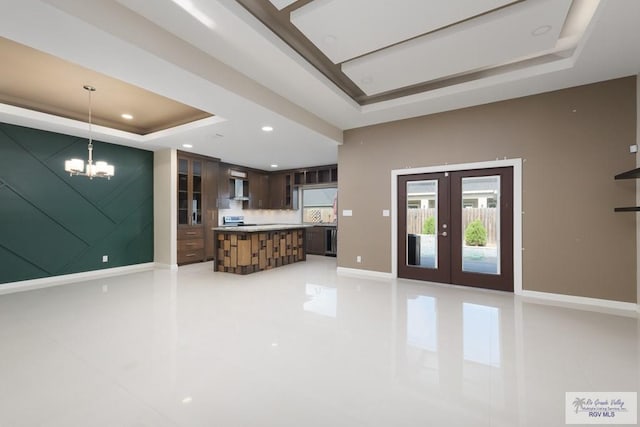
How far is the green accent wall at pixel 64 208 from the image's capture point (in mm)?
4426

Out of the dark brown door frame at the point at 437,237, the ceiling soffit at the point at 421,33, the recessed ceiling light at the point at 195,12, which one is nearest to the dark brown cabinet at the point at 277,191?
the dark brown door frame at the point at 437,237

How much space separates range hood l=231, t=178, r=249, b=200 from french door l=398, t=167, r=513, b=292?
5137mm

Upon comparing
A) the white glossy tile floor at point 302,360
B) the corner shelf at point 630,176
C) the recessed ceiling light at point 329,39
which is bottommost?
the white glossy tile floor at point 302,360

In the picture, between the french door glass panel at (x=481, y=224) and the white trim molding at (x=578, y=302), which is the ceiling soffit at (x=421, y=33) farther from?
the white trim molding at (x=578, y=302)

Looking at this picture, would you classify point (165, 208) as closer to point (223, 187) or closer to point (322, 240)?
point (223, 187)

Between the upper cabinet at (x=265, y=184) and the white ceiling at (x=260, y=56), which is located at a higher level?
the white ceiling at (x=260, y=56)

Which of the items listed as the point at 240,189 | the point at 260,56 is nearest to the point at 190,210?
the point at 240,189

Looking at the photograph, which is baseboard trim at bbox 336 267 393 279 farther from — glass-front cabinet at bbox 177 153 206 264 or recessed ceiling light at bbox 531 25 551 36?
recessed ceiling light at bbox 531 25 551 36

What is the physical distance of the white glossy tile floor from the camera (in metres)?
1.65

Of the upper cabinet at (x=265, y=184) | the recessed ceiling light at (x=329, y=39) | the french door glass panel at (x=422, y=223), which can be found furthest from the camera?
the upper cabinet at (x=265, y=184)

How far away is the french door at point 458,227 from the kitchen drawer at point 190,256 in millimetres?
4887

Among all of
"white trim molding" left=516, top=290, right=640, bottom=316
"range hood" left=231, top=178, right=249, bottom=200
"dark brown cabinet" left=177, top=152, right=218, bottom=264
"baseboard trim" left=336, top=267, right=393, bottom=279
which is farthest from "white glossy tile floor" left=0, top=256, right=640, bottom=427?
"range hood" left=231, top=178, right=249, bottom=200

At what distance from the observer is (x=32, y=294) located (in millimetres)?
4113

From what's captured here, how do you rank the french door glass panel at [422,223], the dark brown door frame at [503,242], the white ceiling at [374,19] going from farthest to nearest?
the french door glass panel at [422,223], the dark brown door frame at [503,242], the white ceiling at [374,19]
